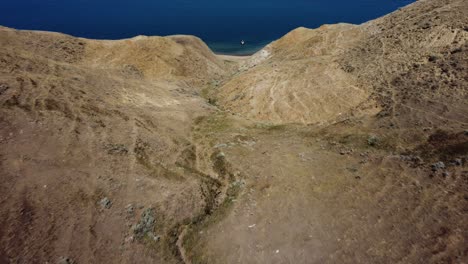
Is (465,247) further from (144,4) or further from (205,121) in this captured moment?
(144,4)

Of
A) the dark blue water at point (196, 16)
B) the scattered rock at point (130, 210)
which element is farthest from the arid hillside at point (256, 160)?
the dark blue water at point (196, 16)

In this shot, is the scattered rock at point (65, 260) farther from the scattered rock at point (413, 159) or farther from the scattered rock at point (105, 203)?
the scattered rock at point (413, 159)

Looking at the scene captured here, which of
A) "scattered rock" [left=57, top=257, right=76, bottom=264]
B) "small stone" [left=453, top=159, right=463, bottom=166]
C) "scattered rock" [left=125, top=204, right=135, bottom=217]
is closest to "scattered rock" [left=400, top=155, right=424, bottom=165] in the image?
"small stone" [left=453, top=159, right=463, bottom=166]

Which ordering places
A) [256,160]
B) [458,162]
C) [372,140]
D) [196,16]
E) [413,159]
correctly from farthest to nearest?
1. [196,16]
2. [256,160]
3. [372,140]
4. [413,159]
5. [458,162]

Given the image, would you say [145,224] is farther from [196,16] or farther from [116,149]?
[196,16]

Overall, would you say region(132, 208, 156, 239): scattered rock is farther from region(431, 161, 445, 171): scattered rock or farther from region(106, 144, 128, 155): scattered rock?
region(431, 161, 445, 171): scattered rock

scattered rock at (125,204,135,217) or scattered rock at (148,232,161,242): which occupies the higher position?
scattered rock at (125,204,135,217)

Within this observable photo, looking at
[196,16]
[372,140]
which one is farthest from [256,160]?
[196,16]
